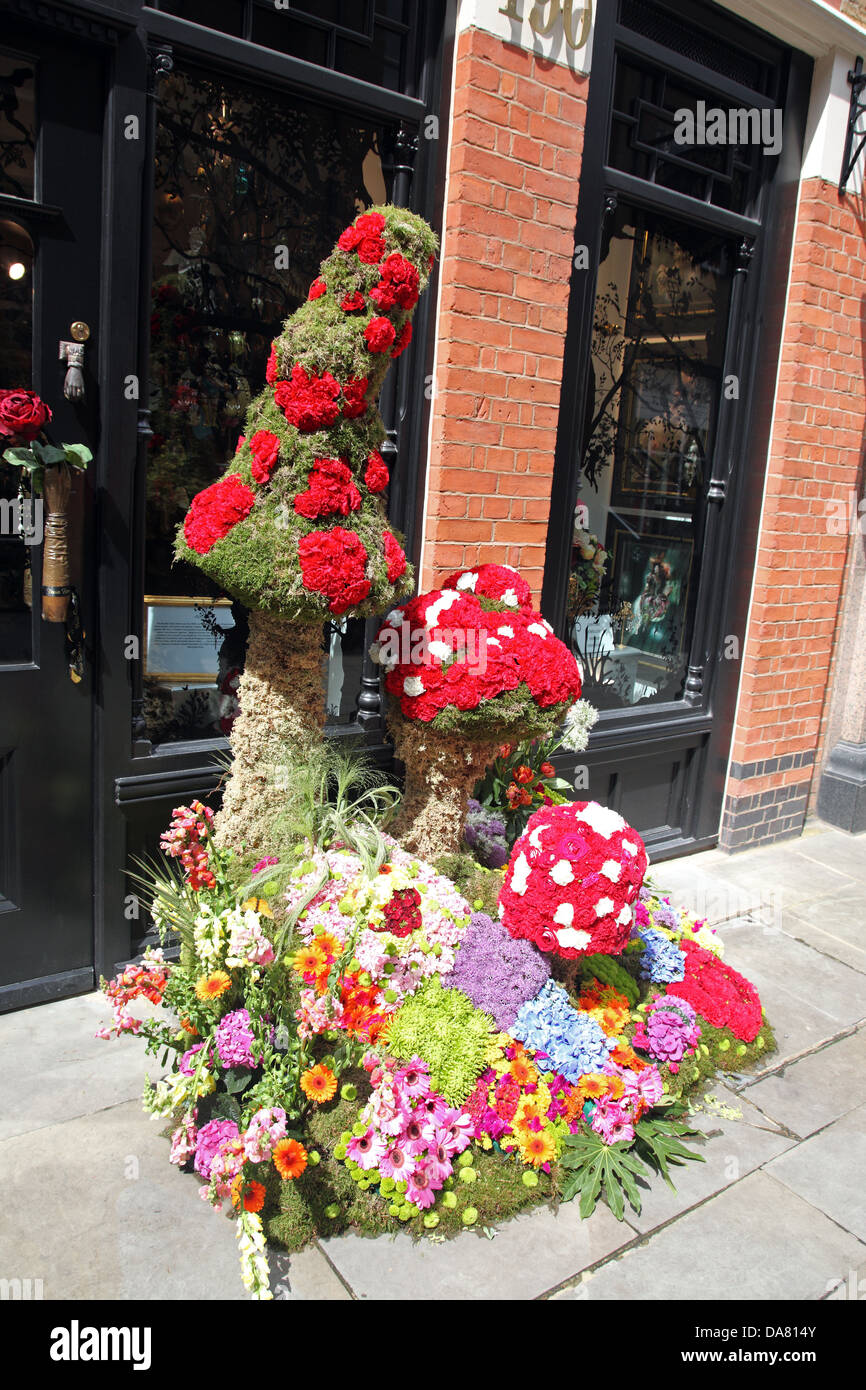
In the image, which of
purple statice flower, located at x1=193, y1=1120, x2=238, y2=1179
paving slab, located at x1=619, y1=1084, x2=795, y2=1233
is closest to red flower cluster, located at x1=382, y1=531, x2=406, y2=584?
purple statice flower, located at x1=193, y1=1120, x2=238, y2=1179

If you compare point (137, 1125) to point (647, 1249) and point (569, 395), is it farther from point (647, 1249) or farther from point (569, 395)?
point (569, 395)

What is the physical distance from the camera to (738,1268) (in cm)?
266

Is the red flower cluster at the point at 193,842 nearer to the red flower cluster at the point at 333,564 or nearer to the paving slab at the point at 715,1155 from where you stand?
the red flower cluster at the point at 333,564

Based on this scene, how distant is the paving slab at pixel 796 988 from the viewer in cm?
387

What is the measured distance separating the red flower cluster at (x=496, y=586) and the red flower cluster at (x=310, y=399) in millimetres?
841

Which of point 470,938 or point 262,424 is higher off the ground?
point 262,424

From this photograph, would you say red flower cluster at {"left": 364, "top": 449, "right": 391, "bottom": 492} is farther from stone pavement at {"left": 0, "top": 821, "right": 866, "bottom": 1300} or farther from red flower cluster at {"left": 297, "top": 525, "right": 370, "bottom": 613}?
stone pavement at {"left": 0, "top": 821, "right": 866, "bottom": 1300}

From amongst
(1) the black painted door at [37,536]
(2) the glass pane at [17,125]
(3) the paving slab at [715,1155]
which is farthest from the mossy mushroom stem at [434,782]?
(2) the glass pane at [17,125]

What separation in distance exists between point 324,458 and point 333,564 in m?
0.33

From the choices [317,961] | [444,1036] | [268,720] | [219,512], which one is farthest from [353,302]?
[444,1036]

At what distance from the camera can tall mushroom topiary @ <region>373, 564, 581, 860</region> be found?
3.21 meters

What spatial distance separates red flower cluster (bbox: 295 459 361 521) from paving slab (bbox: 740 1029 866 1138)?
8.17 ft

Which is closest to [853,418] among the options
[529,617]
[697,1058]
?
[529,617]
